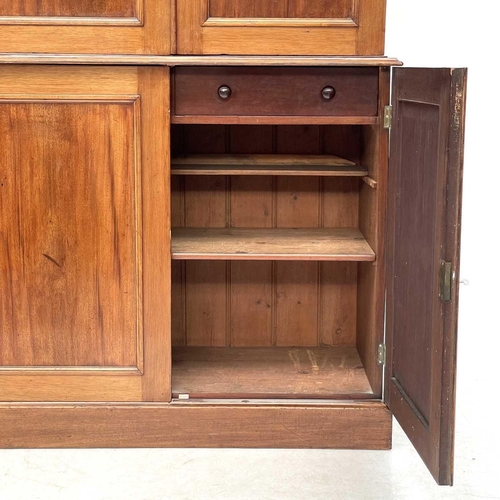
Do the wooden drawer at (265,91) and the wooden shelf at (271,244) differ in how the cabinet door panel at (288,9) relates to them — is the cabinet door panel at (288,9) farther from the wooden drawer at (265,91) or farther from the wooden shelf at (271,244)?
the wooden shelf at (271,244)

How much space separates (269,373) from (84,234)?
0.90 meters

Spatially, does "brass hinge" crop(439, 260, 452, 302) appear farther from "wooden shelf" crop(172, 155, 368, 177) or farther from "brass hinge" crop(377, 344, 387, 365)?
"wooden shelf" crop(172, 155, 368, 177)

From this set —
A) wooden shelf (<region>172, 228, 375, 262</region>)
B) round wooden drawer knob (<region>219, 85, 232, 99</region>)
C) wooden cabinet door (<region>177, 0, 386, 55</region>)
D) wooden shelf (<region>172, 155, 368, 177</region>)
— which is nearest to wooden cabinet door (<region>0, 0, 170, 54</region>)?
wooden cabinet door (<region>177, 0, 386, 55</region>)

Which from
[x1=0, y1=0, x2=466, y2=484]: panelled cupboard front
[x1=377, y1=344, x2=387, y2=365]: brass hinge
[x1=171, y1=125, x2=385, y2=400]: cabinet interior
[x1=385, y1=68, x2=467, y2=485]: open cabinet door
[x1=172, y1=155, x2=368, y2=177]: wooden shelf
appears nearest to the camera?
[x1=385, y1=68, x2=467, y2=485]: open cabinet door

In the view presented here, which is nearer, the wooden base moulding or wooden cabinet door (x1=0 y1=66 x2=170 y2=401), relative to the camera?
wooden cabinet door (x1=0 y1=66 x2=170 y2=401)

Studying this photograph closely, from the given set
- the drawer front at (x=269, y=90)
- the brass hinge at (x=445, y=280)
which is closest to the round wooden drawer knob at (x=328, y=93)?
the drawer front at (x=269, y=90)

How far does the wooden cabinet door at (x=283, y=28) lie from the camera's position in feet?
10.8

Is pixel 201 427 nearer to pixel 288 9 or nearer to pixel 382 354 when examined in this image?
pixel 382 354

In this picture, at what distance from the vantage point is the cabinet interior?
378 cm

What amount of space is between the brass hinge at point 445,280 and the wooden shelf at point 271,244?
2.13 feet

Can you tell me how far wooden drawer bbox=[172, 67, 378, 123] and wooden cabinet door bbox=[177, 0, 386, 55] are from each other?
64 millimetres

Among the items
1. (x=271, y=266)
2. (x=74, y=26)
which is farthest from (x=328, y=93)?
(x=271, y=266)

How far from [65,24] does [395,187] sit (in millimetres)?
1184

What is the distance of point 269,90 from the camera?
3312 millimetres
